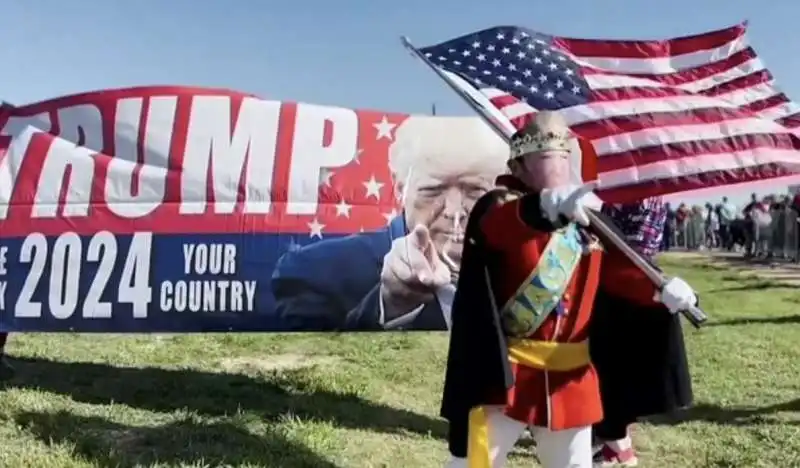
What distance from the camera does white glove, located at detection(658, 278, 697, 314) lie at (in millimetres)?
3465

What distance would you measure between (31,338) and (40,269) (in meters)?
3.29

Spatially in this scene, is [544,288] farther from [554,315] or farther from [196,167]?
[196,167]

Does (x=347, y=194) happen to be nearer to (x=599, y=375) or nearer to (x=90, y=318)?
(x=90, y=318)

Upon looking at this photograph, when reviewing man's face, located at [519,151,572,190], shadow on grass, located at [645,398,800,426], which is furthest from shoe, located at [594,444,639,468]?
man's face, located at [519,151,572,190]

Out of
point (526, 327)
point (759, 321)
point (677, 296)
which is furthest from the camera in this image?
point (759, 321)

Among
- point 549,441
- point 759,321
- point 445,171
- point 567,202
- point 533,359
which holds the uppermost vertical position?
point 445,171

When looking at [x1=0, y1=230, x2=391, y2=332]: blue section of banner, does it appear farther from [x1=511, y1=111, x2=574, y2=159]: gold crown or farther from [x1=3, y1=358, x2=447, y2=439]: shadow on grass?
[x1=511, y1=111, x2=574, y2=159]: gold crown

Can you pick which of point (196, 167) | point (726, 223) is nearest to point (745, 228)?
point (726, 223)

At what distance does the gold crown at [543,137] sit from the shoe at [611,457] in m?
2.41

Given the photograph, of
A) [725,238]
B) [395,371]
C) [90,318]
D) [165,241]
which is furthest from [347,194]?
[725,238]

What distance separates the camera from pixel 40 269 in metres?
6.41

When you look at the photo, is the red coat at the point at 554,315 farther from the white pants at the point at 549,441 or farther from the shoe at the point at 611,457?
the shoe at the point at 611,457

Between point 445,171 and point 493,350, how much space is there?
8.65ft

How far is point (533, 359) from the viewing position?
3793mm
